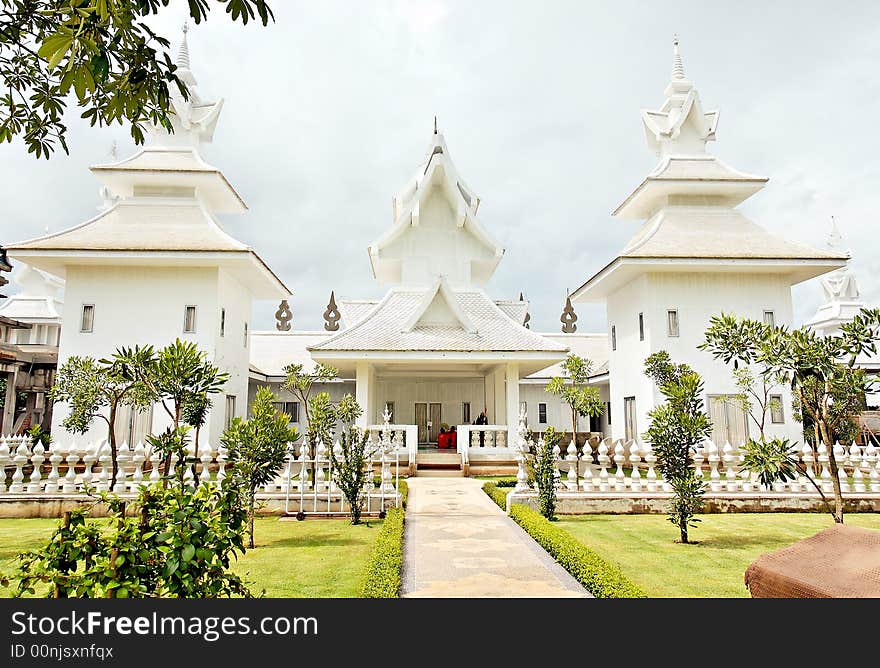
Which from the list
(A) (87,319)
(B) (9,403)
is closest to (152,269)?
(A) (87,319)

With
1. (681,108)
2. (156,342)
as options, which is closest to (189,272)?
(156,342)

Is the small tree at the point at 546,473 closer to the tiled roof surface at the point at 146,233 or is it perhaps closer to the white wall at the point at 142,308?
the white wall at the point at 142,308

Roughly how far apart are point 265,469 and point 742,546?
7.76 meters

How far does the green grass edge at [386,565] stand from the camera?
5.97m

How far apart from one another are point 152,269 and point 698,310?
744 inches

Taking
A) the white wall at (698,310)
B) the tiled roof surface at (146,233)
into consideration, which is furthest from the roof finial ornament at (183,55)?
the white wall at (698,310)

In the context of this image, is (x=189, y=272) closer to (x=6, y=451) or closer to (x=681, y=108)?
(x=6, y=451)

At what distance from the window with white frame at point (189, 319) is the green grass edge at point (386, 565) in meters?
12.1

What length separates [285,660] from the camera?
A: 9.96 feet

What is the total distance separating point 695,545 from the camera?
9188 mm

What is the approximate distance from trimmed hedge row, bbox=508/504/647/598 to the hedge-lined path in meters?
0.11

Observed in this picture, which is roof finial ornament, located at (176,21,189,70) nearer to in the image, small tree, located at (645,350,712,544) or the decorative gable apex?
the decorative gable apex

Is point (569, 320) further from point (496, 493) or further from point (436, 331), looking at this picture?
point (496, 493)

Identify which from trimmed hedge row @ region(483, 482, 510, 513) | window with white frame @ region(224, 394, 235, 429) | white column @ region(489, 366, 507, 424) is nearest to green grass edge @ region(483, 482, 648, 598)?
trimmed hedge row @ region(483, 482, 510, 513)
